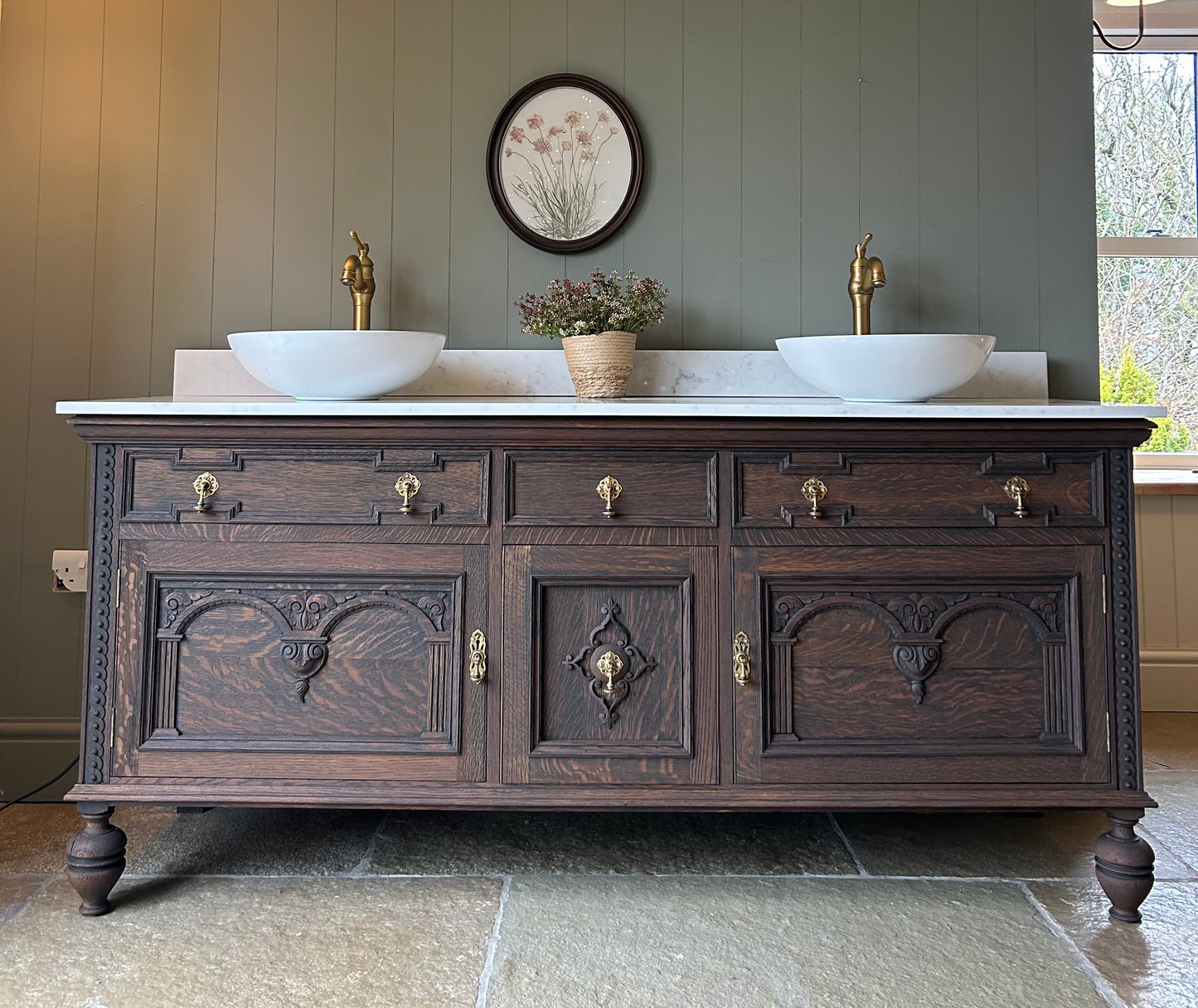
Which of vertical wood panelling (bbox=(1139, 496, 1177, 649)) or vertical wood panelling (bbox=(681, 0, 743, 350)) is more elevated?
vertical wood panelling (bbox=(681, 0, 743, 350))

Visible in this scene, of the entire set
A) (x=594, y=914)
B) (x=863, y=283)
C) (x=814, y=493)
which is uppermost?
(x=863, y=283)

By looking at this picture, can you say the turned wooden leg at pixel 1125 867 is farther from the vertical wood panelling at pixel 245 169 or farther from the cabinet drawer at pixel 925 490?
the vertical wood panelling at pixel 245 169

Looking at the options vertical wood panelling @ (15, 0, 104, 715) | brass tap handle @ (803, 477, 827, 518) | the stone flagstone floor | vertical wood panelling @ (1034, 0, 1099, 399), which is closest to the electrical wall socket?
vertical wood panelling @ (15, 0, 104, 715)

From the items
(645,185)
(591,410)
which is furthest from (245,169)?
(591,410)

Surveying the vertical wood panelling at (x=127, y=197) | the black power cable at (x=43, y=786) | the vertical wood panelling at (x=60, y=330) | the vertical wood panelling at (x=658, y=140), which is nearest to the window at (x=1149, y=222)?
the vertical wood panelling at (x=658, y=140)

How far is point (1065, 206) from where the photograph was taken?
210cm

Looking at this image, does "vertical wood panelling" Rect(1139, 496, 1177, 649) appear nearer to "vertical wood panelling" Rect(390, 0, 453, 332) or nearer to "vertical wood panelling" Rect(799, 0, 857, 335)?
"vertical wood panelling" Rect(799, 0, 857, 335)

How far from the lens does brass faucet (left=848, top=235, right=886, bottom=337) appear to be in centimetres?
196

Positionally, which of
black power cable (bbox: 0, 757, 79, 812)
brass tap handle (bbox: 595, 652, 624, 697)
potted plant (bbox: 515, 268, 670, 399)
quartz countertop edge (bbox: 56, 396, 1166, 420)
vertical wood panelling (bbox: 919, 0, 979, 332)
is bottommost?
black power cable (bbox: 0, 757, 79, 812)

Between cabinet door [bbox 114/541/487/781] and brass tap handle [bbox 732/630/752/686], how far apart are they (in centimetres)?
43

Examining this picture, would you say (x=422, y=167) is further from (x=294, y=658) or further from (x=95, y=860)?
(x=95, y=860)

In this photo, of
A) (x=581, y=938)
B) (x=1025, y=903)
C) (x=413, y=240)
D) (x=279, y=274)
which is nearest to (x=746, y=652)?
(x=581, y=938)

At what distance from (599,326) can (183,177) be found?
1064mm

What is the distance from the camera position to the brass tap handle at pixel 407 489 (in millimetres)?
1558
